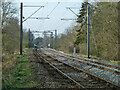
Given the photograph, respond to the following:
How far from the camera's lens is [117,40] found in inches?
853

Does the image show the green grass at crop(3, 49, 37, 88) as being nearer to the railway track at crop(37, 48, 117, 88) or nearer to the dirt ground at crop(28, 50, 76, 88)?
the dirt ground at crop(28, 50, 76, 88)

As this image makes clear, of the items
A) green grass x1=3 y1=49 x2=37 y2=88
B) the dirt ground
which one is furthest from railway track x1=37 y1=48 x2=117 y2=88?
green grass x1=3 y1=49 x2=37 y2=88

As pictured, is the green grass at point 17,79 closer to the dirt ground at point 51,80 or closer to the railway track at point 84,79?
the dirt ground at point 51,80

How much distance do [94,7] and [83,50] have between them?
33.2 feet

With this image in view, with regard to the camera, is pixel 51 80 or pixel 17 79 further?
pixel 17 79

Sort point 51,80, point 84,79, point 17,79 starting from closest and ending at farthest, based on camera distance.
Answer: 1. point 51,80
2. point 17,79
3. point 84,79

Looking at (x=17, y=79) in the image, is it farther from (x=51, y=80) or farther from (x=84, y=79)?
(x=84, y=79)

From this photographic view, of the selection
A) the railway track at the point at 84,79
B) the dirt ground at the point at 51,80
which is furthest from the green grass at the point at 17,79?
the railway track at the point at 84,79

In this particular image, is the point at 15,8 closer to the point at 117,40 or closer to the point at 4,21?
the point at 4,21

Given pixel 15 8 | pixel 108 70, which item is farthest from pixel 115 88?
pixel 15 8

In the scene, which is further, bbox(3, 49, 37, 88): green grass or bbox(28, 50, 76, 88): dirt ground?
bbox(28, 50, 76, 88): dirt ground

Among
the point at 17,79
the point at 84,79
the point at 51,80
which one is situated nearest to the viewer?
the point at 51,80

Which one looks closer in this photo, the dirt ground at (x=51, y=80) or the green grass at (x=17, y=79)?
the green grass at (x=17, y=79)

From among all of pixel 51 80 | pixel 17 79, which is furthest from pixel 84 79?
pixel 17 79
